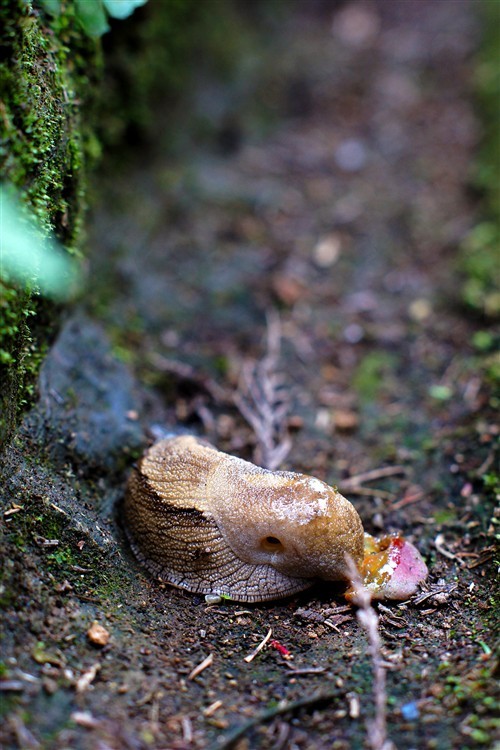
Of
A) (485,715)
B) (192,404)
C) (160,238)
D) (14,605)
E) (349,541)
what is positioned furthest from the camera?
(160,238)

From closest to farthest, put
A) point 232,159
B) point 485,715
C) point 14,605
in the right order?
1. point 485,715
2. point 14,605
3. point 232,159

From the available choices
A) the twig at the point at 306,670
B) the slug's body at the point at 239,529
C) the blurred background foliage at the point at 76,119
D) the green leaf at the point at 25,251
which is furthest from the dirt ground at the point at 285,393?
the green leaf at the point at 25,251

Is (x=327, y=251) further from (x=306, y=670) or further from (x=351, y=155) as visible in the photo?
(x=306, y=670)

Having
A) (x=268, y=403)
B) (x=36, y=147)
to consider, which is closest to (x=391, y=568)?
(x=268, y=403)

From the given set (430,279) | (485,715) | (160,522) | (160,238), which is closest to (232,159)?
(160,238)

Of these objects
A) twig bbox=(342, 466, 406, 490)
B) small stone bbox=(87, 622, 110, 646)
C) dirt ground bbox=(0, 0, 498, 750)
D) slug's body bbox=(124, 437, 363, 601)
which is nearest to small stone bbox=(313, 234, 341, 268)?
dirt ground bbox=(0, 0, 498, 750)

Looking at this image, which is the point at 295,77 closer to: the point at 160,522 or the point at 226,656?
the point at 160,522
